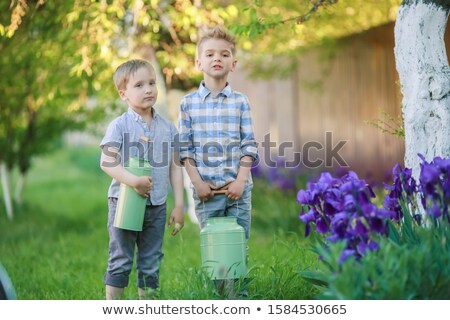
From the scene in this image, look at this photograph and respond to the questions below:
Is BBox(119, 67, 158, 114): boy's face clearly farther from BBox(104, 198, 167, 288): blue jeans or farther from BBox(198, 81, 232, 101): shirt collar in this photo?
BBox(104, 198, 167, 288): blue jeans

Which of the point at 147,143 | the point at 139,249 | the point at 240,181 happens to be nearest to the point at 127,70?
the point at 147,143

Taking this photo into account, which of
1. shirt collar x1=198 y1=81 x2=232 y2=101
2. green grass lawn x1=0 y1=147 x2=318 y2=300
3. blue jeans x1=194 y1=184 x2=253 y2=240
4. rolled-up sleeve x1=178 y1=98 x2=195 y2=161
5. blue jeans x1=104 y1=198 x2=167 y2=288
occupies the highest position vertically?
shirt collar x1=198 y1=81 x2=232 y2=101

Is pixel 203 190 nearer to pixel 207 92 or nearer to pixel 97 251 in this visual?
pixel 207 92

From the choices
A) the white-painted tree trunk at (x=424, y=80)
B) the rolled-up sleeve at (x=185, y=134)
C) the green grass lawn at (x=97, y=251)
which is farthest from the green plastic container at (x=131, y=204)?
the white-painted tree trunk at (x=424, y=80)

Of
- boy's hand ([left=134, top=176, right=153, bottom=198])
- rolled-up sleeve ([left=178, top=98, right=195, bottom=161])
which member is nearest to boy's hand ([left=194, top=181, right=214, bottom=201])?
rolled-up sleeve ([left=178, top=98, right=195, bottom=161])

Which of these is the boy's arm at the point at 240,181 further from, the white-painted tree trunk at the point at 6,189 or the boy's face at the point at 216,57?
the white-painted tree trunk at the point at 6,189

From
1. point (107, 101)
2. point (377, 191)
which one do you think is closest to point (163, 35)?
point (107, 101)

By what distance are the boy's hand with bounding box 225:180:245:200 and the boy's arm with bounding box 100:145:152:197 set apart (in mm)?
417

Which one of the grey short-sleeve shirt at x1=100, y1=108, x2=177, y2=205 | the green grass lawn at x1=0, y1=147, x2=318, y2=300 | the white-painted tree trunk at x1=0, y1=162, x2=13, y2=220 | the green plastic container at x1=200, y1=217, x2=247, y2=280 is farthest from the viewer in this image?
the white-painted tree trunk at x1=0, y1=162, x2=13, y2=220

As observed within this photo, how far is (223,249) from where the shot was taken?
3545mm

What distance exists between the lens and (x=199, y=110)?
12.6ft

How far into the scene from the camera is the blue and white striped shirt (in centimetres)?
381
